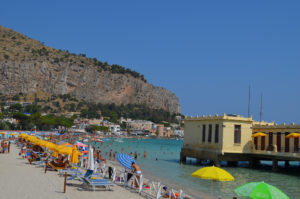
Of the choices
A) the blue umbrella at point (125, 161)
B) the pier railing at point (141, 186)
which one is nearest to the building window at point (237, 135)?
the pier railing at point (141, 186)

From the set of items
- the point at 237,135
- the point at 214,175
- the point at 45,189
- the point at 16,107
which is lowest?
the point at 45,189

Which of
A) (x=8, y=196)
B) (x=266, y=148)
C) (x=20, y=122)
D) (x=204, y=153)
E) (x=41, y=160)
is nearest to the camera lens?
(x=8, y=196)

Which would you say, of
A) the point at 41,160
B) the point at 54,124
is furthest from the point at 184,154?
the point at 54,124

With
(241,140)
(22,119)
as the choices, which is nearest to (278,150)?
(241,140)

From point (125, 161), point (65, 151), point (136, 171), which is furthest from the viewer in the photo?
point (65, 151)

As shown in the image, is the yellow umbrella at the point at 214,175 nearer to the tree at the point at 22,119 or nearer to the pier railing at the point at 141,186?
the pier railing at the point at 141,186

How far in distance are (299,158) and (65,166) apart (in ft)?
65.8

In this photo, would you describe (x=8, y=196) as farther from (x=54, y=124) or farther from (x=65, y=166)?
(x=54, y=124)

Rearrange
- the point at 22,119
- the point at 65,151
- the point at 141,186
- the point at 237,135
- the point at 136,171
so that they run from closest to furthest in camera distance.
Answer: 1. the point at 141,186
2. the point at 136,171
3. the point at 65,151
4. the point at 237,135
5. the point at 22,119

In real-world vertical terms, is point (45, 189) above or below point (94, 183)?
below

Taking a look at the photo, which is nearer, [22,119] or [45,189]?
[45,189]

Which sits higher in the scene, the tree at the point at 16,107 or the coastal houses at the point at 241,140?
the tree at the point at 16,107

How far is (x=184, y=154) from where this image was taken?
39188mm

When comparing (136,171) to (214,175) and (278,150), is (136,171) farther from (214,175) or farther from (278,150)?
(278,150)
